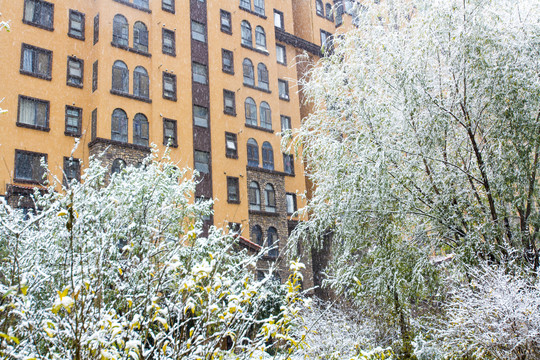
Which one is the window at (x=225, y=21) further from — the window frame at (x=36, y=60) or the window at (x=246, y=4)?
the window frame at (x=36, y=60)

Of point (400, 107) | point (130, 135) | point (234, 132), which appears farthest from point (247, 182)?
point (400, 107)

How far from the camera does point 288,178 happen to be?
115ft

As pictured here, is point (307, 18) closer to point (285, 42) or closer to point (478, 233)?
→ point (285, 42)

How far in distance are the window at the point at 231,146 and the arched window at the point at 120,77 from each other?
6.74 metres

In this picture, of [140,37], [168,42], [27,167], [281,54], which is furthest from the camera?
[281,54]

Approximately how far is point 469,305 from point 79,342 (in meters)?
7.22

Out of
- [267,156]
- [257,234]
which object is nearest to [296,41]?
[267,156]

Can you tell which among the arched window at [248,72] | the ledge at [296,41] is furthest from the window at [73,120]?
the ledge at [296,41]

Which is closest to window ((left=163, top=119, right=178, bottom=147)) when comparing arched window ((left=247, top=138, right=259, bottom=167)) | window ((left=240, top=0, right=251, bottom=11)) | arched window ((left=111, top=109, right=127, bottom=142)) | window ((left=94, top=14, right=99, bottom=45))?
arched window ((left=111, top=109, right=127, bottom=142))

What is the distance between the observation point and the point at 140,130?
27.6m

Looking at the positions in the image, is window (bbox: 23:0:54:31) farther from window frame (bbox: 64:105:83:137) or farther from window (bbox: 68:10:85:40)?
window frame (bbox: 64:105:83:137)

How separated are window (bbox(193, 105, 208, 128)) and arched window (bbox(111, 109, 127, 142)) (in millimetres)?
4471

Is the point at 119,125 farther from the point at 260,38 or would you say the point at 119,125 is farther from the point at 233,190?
the point at 260,38

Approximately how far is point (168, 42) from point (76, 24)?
504cm
